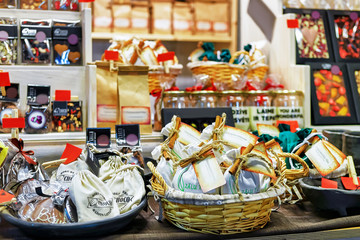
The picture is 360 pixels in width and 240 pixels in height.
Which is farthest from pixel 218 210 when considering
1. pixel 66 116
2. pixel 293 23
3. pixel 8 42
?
pixel 293 23

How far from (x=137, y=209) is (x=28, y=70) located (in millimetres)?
976

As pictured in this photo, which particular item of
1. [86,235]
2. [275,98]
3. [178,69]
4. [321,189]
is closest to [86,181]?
[86,235]

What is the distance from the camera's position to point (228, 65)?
6.91 ft

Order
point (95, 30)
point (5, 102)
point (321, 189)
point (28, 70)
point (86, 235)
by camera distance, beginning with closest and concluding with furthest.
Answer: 1. point (86, 235)
2. point (321, 189)
3. point (5, 102)
4. point (28, 70)
5. point (95, 30)

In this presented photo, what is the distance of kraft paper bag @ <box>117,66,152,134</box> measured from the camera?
74.1 inches

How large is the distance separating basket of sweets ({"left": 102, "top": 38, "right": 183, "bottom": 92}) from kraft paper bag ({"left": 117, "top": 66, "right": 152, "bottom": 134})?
0.46 feet

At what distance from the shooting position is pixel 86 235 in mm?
1160

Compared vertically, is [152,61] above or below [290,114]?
above

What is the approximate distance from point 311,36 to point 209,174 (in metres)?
1.51

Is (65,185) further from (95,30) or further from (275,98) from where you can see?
(95,30)

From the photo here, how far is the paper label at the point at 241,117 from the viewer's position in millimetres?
2000

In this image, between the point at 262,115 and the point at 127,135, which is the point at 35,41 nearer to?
the point at 127,135

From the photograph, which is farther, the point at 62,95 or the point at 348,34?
the point at 348,34

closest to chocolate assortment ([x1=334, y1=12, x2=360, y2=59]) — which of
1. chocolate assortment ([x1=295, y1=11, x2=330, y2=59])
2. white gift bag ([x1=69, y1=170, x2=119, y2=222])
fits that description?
chocolate assortment ([x1=295, y1=11, x2=330, y2=59])
